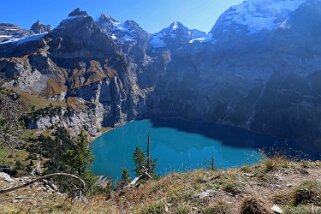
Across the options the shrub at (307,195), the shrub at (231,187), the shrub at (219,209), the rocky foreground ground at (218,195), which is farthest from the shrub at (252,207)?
the shrub at (231,187)

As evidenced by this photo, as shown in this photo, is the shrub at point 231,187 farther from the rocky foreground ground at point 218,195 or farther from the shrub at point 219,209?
the shrub at point 219,209

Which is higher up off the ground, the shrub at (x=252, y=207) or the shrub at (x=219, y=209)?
the shrub at (x=252, y=207)

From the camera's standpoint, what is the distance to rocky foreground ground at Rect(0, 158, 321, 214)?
9320 millimetres

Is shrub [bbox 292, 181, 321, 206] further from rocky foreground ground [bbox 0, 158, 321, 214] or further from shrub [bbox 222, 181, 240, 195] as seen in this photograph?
shrub [bbox 222, 181, 240, 195]

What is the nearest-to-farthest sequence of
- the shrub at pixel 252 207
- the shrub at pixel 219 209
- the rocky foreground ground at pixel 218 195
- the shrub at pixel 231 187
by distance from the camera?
the shrub at pixel 252 207, the shrub at pixel 219 209, the rocky foreground ground at pixel 218 195, the shrub at pixel 231 187

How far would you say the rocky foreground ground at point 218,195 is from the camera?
30.6 feet

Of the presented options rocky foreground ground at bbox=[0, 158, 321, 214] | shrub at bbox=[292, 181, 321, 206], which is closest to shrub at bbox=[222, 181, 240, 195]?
rocky foreground ground at bbox=[0, 158, 321, 214]

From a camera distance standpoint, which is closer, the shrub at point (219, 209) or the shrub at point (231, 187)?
the shrub at point (219, 209)

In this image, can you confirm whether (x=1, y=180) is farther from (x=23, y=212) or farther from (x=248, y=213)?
(x=248, y=213)

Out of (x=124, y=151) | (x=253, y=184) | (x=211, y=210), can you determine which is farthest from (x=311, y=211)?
(x=124, y=151)

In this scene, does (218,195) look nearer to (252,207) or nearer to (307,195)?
(252,207)

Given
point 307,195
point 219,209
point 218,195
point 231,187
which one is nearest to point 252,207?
point 219,209

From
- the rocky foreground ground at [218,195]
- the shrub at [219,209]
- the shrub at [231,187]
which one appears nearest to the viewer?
the shrub at [219,209]

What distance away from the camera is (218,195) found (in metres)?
10.8
